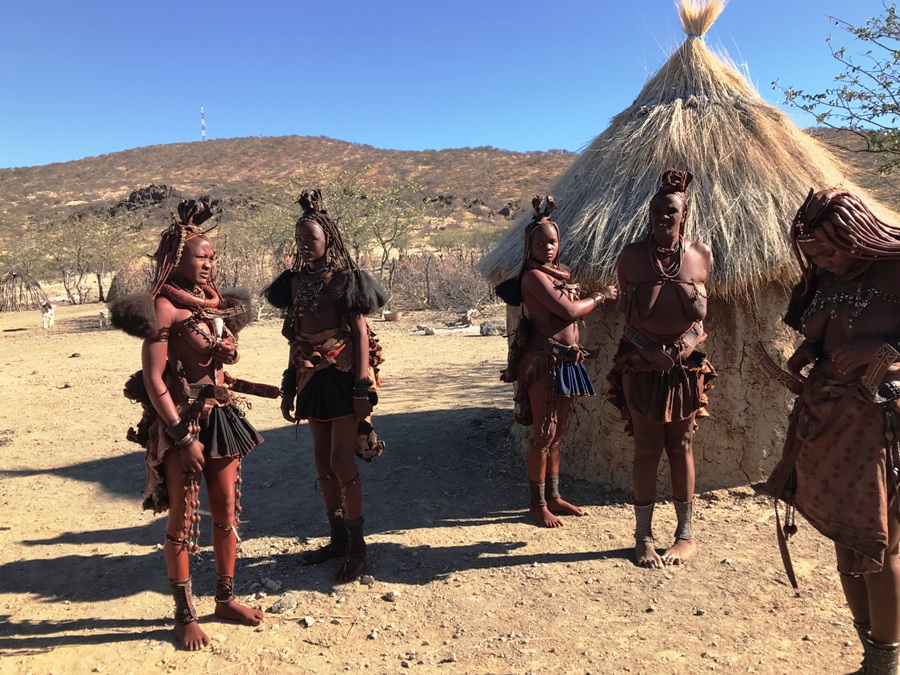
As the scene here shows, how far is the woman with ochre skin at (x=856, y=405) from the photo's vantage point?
1.88 metres

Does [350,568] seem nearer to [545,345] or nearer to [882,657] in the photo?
[545,345]

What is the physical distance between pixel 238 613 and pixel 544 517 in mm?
1739

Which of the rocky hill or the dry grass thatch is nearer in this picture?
the dry grass thatch

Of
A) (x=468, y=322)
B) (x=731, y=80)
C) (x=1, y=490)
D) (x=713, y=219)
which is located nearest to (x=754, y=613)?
(x=713, y=219)

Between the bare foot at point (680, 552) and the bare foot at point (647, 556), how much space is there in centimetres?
4

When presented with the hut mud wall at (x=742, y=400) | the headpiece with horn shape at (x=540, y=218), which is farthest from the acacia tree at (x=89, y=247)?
the hut mud wall at (x=742, y=400)

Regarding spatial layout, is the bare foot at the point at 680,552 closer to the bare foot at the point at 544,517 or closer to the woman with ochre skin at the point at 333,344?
the bare foot at the point at 544,517

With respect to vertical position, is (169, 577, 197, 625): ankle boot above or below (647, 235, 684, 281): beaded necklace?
below

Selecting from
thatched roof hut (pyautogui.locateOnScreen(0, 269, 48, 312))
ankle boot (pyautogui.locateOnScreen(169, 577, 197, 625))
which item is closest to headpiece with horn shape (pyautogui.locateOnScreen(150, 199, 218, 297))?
ankle boot (pyautogui.locateOnScreen(169, 577, 197, 625))

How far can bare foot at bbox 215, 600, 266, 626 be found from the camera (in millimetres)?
2746

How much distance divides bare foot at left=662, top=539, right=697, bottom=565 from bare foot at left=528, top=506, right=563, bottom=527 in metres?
0.65

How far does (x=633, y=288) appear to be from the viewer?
301 centimetres

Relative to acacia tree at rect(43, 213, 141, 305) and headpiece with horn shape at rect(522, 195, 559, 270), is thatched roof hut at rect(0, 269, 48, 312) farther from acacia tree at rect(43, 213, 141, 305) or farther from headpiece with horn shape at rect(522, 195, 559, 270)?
headpiece with horn shape at rect(522, 195, 559, 270)

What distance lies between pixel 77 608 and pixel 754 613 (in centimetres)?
310
